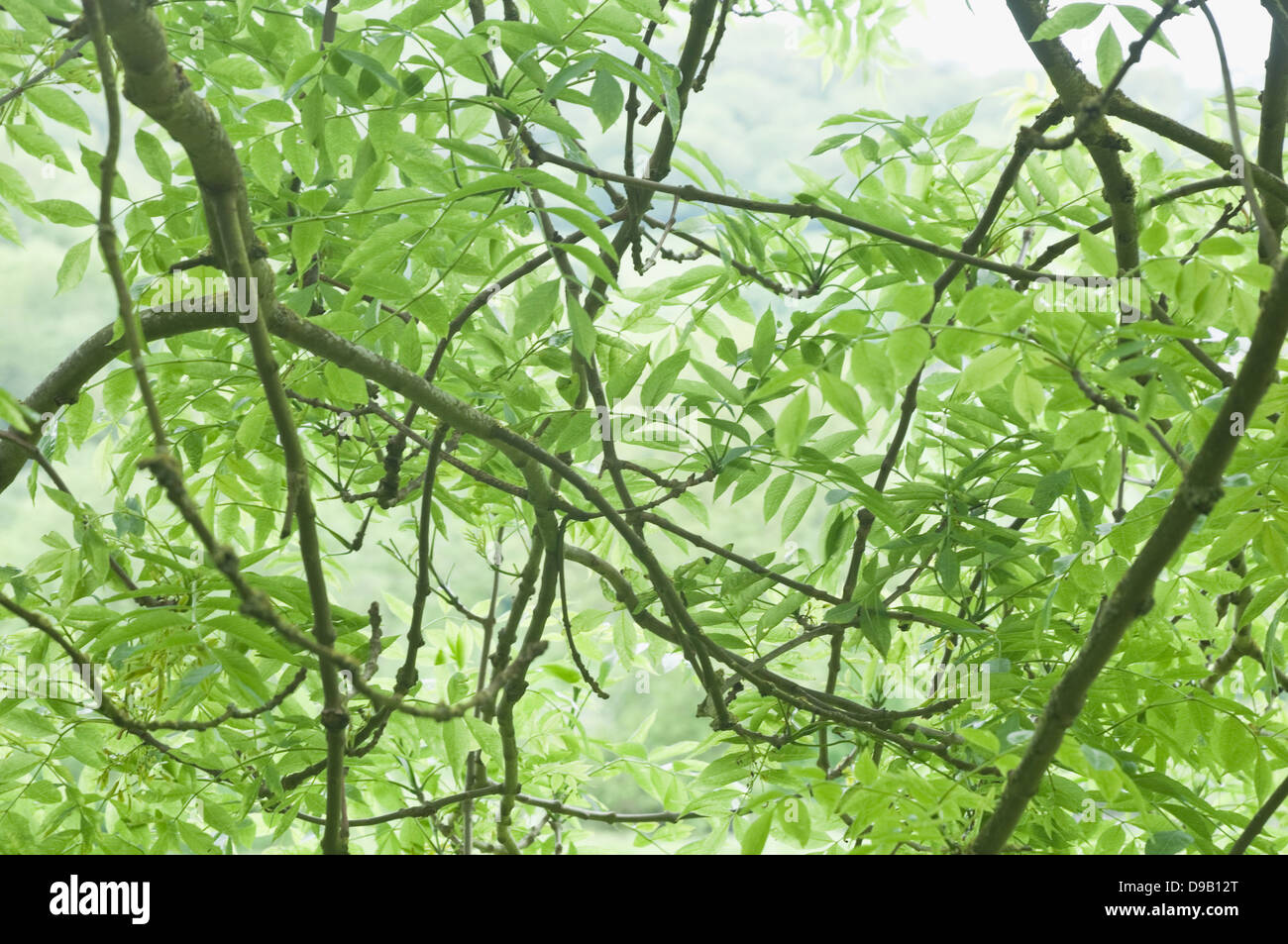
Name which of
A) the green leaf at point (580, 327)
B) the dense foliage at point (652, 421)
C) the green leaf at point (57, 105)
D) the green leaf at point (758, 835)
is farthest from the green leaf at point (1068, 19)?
the green leaf at point (57, 105)

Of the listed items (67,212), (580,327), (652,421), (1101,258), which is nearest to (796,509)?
(652,421)

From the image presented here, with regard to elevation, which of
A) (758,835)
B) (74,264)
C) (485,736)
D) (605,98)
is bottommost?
(758,835)

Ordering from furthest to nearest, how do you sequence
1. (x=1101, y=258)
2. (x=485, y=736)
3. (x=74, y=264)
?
(x=74, y=264) → (x=485, y=736) → (x=1101, y=258)

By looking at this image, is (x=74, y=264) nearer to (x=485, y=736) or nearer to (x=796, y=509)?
(x=485, y=736)

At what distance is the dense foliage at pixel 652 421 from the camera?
625 mm

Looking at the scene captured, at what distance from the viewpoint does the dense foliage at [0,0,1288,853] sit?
0.62m

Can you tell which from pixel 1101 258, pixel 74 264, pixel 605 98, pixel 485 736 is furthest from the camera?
pixel 74 264

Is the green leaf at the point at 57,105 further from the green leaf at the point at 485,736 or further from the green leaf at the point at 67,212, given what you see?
the green leaf at the point at 485,736

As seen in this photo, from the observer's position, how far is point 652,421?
897mm

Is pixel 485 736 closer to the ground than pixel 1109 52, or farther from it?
closer to the ground

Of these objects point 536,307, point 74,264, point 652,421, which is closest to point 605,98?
point 536,307

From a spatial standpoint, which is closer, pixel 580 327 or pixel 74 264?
pixel 580 327
